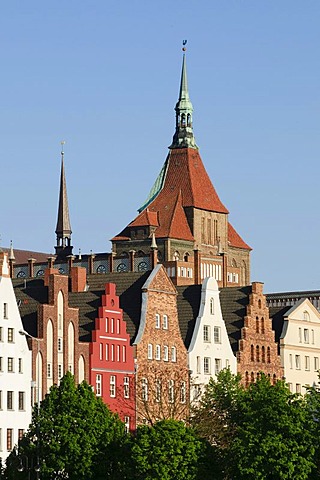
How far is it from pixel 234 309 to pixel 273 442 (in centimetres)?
5645

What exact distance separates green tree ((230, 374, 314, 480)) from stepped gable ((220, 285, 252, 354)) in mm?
48656

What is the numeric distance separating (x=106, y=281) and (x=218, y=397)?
2093cm

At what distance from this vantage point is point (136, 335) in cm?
15388

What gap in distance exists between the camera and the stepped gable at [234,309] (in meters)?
170

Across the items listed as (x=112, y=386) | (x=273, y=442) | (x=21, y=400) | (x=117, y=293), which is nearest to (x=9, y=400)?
(x=21, y=400)

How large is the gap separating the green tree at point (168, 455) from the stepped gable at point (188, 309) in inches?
1680

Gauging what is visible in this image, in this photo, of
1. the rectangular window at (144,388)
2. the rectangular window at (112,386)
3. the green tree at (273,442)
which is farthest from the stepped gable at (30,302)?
the green tree at (273,442)

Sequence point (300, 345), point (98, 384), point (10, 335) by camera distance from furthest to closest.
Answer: point (300, 345), point (98, 384), point (10, 335)

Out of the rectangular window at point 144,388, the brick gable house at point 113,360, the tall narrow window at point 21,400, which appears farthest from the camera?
the rectangular window at point 144,388

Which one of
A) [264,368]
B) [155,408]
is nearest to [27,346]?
[155,408]

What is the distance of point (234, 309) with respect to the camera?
567 ft

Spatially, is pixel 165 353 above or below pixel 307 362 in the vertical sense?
below

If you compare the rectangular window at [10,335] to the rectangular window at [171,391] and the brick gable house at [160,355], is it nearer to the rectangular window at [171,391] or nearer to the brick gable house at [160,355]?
the brick gable house at [160,355]

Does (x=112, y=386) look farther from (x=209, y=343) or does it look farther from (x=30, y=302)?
(x=209, y=343)
